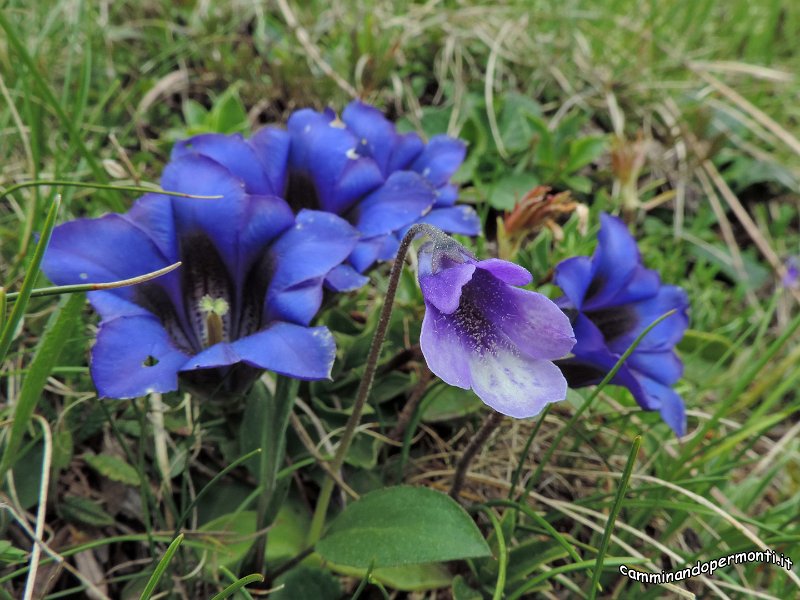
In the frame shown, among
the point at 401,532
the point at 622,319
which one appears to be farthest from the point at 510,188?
the point at 401,532

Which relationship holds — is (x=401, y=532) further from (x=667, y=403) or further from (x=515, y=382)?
(x=667, y=403)

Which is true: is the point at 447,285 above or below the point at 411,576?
above

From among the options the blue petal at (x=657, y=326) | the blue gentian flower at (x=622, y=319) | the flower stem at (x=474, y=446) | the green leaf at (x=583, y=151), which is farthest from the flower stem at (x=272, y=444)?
the green leaf at (x=583, y=151)

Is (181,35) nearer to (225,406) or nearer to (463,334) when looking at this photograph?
(225,406)

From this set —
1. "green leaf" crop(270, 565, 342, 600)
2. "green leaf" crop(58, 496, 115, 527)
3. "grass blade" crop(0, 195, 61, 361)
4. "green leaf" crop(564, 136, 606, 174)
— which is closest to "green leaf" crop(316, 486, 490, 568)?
"green leaf" crop(270, 565, 342, 600)

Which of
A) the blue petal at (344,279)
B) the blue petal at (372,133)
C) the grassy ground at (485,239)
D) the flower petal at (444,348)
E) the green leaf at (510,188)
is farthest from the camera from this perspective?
the green leaf at (510,188)

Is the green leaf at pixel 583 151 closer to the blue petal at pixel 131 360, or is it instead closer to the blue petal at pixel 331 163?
the blue petal at pixel 331 163

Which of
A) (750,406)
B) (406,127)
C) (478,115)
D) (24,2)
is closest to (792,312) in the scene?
(750,406)
